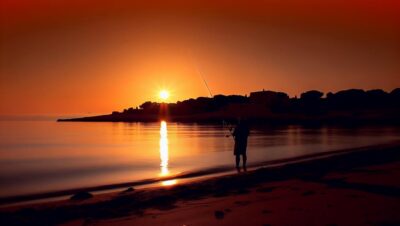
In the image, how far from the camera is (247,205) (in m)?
9.88

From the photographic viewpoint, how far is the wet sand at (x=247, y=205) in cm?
848

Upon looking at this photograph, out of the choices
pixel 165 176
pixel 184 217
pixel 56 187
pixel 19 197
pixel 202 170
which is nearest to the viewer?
pixel 184 217

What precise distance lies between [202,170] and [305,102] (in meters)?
143

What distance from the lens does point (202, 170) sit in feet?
73.0

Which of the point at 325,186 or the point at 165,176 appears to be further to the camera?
the point at 165,176

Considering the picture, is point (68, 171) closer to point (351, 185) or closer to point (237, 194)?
point (237, 194)

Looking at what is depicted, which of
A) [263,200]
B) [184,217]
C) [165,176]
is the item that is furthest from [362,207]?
[165,176]

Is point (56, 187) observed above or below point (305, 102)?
below

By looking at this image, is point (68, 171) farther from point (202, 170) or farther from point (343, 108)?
point (343, 108)

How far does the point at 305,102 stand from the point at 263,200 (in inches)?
6054

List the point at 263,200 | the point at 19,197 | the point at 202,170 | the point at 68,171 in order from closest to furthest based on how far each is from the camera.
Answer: the point at 263,200
the point at 19,197
the point at 202,170
the point at 68,171

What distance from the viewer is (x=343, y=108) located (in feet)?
492

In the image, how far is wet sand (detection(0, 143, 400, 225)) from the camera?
8484mm

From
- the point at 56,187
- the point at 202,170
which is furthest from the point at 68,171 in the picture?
the point at 202,170
